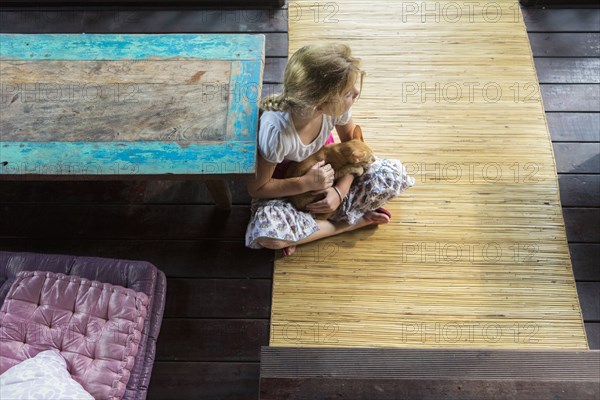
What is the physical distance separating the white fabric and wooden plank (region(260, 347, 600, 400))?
1.57 feet

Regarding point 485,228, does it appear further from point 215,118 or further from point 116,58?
point 116,58

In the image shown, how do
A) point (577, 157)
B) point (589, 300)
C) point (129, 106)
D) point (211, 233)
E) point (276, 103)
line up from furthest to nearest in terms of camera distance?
point (577, 157) → point (211, 233) → point (589, 300) → point (129, 106) → point (276, 103)

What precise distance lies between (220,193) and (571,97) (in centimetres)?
155

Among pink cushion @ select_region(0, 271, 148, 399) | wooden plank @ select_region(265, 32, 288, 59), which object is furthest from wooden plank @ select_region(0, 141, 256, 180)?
wooden plank @ select_region(265, 32, 288, 59)

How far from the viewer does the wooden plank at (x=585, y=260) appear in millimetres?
1806

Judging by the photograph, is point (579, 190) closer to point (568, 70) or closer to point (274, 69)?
point (568, 70)

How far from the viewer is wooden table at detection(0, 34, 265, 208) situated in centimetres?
142

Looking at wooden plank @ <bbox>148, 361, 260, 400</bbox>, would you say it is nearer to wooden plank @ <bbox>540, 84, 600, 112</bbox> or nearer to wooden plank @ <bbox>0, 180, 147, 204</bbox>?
wooden plank @ <bbox>0, 180, 147, 204</bbox>

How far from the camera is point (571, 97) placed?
2148 mm

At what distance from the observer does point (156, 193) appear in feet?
6.46

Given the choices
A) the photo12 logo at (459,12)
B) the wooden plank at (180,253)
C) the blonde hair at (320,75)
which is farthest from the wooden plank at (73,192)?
the photo12 logo at (459,12)

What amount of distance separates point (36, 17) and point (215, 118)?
1.55m

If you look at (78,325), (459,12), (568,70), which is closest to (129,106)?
(78,325)

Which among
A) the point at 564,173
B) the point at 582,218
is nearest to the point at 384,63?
the point at 564,173
